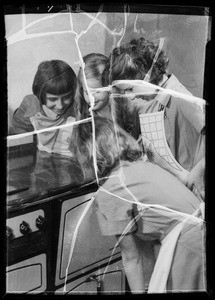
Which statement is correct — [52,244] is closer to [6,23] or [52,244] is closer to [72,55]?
[72,55]

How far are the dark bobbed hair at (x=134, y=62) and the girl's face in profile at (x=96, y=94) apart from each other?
0.03m

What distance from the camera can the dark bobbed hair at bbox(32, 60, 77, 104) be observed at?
170cm

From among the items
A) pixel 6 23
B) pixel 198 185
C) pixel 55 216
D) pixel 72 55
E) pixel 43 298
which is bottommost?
pixel 43 298

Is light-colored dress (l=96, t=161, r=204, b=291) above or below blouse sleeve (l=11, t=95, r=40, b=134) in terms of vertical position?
below

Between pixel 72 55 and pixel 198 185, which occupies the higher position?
pixel 72 55

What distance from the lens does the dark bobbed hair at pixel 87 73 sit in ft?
5.60

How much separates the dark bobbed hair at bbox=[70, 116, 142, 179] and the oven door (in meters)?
0.12

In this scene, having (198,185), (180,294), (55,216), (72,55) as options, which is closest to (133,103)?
(72,55)

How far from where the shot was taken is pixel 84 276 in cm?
174

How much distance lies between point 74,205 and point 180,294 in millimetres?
515

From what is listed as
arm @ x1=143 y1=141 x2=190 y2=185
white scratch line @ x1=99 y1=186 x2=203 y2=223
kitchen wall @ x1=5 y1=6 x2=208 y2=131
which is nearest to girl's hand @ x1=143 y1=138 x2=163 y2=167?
arm @ x1=143 y1=141 x2=190 y2=185

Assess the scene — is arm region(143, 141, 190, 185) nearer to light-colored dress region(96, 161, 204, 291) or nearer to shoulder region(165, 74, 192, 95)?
light-colored dress region(96, 161, 204, 291)

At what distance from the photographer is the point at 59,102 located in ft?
5.62

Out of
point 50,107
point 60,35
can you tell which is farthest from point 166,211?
→ point 60,35
